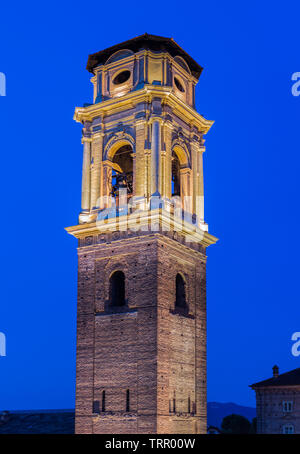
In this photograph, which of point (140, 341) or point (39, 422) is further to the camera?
point (39, 422)

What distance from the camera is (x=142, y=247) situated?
1185 inches

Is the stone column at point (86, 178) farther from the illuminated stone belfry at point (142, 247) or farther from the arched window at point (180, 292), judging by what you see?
the arched window at point (180, 292)

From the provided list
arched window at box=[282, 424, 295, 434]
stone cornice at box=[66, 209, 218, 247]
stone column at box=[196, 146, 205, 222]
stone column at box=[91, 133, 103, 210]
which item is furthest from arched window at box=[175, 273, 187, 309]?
arched window at box=[282, 424, 295, 434]

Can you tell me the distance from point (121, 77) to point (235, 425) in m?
45.3

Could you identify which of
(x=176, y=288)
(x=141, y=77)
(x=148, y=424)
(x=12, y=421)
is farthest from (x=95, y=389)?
(x=141, y=77)

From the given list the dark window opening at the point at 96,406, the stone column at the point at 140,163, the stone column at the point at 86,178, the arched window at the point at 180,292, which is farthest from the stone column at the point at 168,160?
the dark window opening at the point at 96,406

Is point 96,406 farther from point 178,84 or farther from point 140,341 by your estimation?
point 178,84

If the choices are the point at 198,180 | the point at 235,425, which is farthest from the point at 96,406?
the point at 235,425

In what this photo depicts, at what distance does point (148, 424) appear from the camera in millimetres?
27719

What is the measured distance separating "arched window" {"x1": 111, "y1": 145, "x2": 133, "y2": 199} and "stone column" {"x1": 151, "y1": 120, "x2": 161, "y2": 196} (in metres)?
2.58

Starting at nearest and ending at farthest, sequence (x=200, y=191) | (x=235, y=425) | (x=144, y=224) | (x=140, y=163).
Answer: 1. (x=144, y=224)
2. (x=140, y=163)
3. (x=200, y=191)
4. (x=235, y=425)
